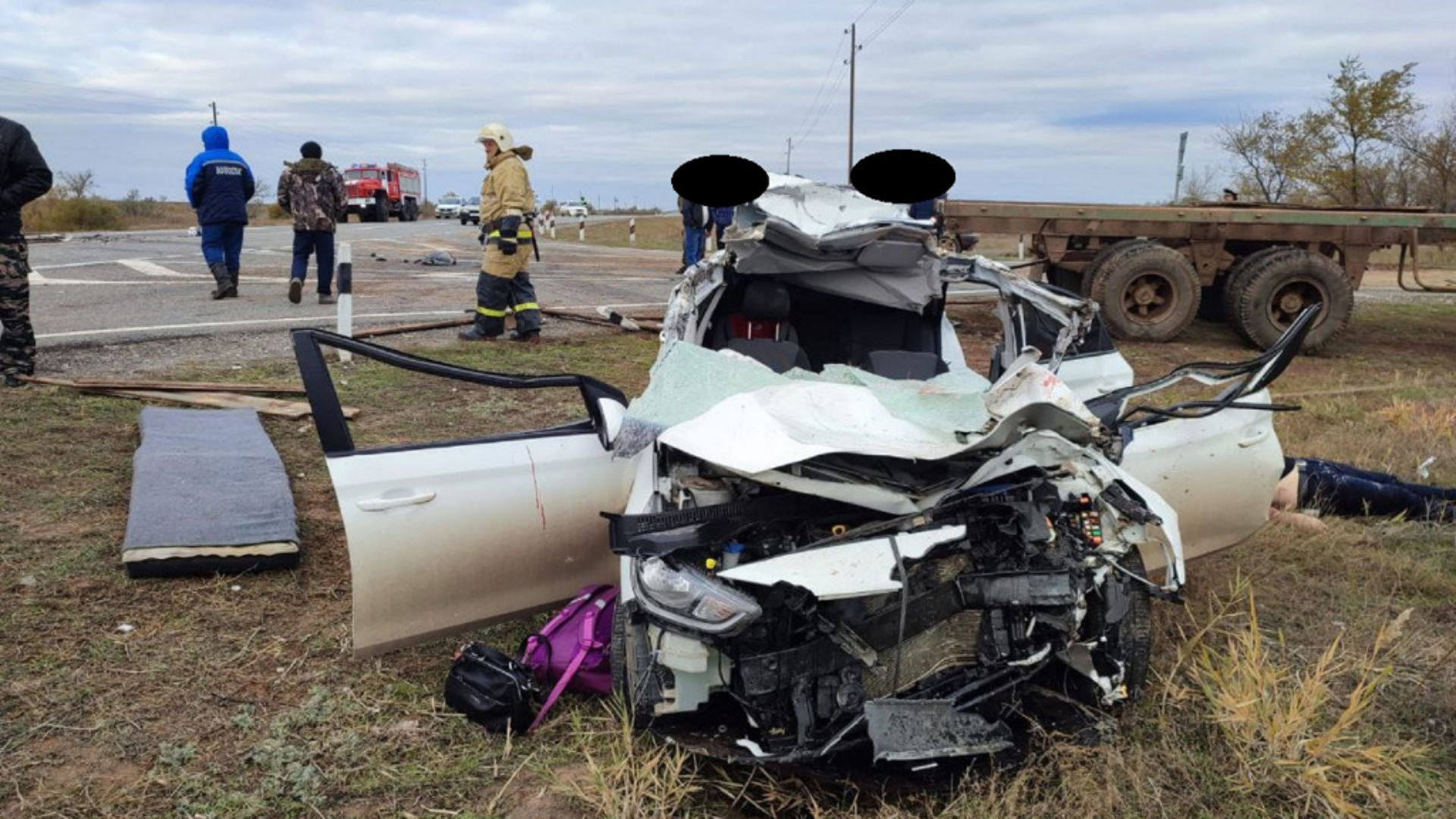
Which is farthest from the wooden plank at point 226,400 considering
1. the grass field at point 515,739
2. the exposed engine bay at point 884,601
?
the exposed engine bay at point 884,601

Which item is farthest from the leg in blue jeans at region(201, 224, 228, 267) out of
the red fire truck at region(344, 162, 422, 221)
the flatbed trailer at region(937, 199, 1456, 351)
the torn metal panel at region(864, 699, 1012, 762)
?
the red fire truck at region(344, 162, 422, 221)

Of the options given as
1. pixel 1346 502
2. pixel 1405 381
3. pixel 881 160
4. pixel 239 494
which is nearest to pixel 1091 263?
pixel 1405 381

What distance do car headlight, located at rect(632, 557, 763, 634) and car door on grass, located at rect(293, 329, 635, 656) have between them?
32.1 inches

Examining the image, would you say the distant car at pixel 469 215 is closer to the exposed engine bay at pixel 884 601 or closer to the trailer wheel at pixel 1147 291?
the trailer wheel at pixel 1147 291

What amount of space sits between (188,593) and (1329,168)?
29004 mm

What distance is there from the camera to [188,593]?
13.1 feet

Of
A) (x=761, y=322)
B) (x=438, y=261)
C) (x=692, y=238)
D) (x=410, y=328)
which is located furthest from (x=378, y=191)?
(x=761, y=322)

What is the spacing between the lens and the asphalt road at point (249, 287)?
956 cm

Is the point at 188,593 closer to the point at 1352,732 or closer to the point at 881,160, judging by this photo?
the point at 881,160

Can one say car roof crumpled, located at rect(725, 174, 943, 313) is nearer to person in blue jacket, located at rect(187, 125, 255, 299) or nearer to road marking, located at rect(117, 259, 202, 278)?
person in blue jacket, located at rect(187, 125, 255, 299)

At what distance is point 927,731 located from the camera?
2.51 metres

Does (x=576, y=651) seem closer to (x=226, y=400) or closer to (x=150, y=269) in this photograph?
(x=226, y=400)

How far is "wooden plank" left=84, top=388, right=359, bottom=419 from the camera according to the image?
6.50 m

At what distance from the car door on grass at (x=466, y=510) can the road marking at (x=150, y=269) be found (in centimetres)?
1244
